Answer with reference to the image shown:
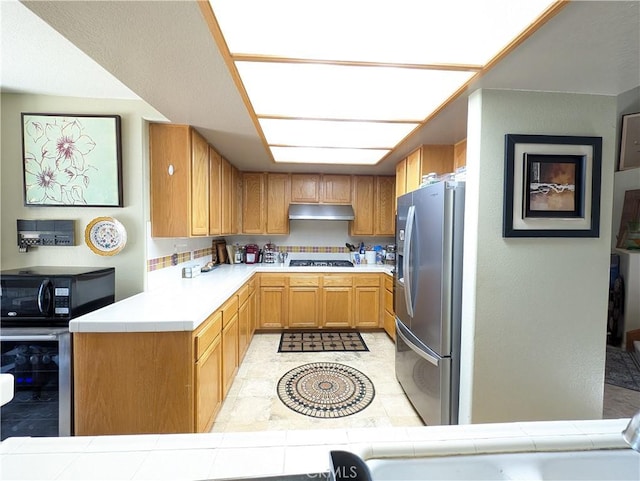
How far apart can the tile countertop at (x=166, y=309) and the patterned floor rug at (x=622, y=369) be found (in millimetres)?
3576

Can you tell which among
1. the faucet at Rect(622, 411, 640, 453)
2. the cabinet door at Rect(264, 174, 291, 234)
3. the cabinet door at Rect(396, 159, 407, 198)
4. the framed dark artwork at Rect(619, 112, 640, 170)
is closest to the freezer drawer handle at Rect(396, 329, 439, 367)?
the faucet at Rect(622, 411, 640, 453)

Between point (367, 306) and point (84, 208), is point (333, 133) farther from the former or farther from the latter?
point (367, 306)

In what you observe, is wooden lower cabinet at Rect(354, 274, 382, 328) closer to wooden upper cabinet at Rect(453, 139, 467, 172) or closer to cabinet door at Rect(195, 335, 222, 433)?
wooden upper cabinet at Rect(453, 139, 467, 172)

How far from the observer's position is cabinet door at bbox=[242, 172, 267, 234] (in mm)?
3785

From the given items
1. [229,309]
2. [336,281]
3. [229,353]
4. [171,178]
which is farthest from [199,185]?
[336,281]

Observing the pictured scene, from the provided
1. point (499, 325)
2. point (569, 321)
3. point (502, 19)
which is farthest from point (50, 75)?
point (569, 321)

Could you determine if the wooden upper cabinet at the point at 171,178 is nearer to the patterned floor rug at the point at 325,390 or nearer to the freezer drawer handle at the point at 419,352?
the patterned floor rug at the point at 325,390

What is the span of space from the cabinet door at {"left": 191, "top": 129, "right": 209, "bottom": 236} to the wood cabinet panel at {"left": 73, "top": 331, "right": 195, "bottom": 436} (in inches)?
39.5

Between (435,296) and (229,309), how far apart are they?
158cm

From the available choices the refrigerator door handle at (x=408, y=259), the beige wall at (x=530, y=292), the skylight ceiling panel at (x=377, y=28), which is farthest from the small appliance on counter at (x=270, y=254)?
the skylight ceiling panel at (x=377, y=28)

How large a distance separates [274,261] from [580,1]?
3670 mm

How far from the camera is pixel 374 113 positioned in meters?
1.80

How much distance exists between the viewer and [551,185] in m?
1.57

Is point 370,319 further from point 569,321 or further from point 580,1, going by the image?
point 580,1
